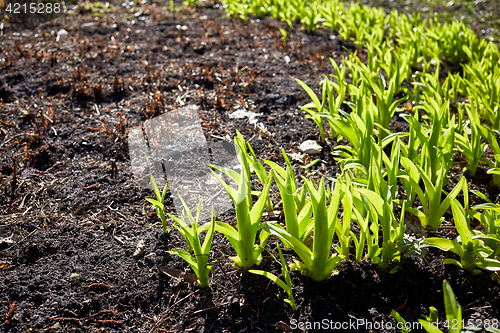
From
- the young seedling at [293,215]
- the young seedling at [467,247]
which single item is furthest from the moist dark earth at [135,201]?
the young seedling at [293,215]

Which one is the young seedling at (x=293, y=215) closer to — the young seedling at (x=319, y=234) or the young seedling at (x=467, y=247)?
the young seedling at (x=319, y=234)

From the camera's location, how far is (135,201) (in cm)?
193

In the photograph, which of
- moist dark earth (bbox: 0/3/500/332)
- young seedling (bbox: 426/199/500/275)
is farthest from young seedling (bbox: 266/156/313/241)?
young seedling (bbox: 426/199/500/275)

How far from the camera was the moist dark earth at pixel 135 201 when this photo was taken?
1.34 m

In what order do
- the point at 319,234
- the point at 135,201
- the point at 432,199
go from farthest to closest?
1. the point at 135,201
2. the point at 432,199
3. the point at 319,234

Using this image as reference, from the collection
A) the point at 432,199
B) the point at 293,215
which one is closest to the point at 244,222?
the point at 293,215

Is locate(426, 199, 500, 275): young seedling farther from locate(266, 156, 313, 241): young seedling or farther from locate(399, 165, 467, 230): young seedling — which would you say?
locate(266, 156, 313, 241): young seedling

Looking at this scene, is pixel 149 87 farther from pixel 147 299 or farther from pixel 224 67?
pixel 147 299

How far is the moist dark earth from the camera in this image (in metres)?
1.34

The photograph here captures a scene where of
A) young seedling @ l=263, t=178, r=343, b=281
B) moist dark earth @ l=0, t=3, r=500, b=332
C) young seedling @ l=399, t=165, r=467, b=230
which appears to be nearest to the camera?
young seedling @ l=263, t=178, r=343, b=281

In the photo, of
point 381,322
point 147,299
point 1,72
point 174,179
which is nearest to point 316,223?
point 381,322

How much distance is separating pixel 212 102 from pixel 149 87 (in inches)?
25.4

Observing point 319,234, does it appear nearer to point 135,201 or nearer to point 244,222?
point 244,222

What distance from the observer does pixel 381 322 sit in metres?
1.26
